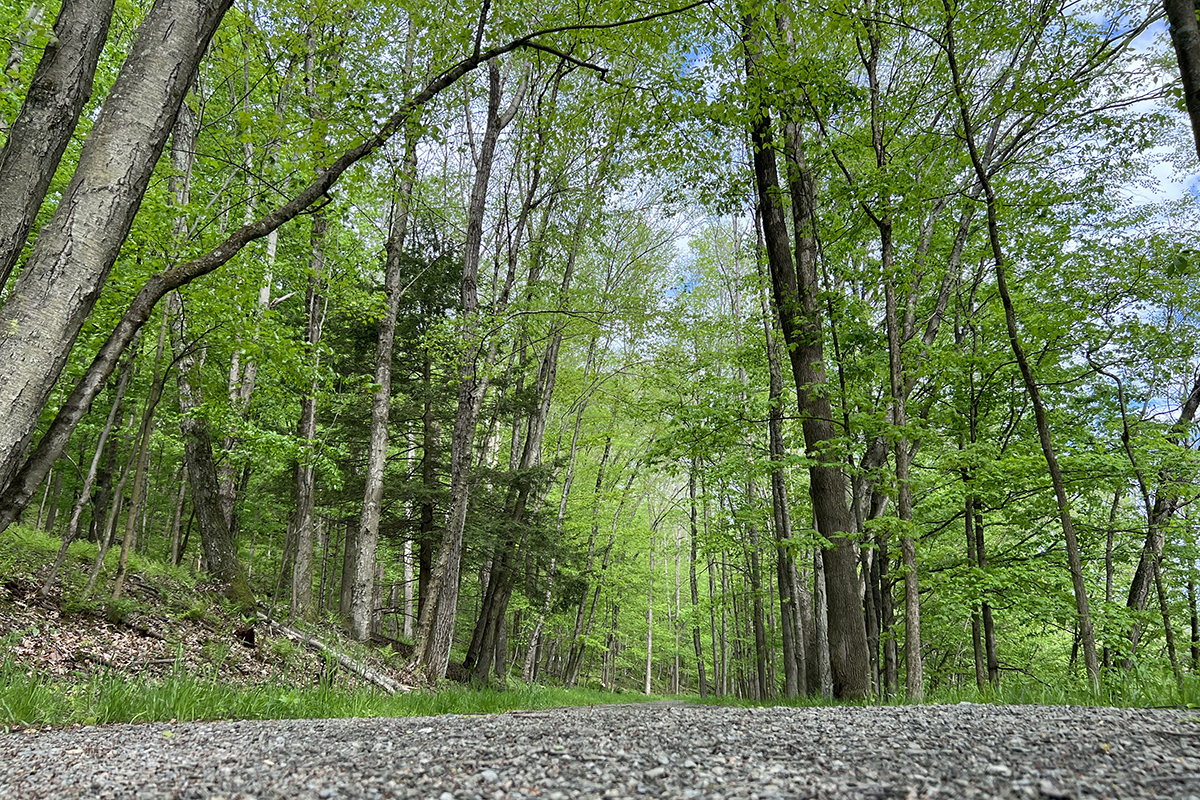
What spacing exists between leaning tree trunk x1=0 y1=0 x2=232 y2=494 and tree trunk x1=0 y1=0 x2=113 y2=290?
0.28m

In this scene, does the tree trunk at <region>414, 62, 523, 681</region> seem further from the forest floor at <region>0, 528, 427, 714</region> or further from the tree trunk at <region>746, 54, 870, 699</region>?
the tree trunk at <region>746, 54, 870, 699</region>

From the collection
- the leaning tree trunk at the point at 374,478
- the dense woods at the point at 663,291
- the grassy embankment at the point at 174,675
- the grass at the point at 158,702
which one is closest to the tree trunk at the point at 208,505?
the dense woods at the point at 663,291

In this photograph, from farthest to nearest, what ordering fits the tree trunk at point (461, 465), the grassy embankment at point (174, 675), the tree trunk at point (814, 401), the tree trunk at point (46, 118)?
the tree trunk at point (461, 465) → the tree trunk at point (814, 401) → the grassy embankment at point (174, 675) → the tree trunk at point (46, 118)

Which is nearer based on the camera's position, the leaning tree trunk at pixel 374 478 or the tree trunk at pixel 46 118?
the tree trunk at pixel 46 118

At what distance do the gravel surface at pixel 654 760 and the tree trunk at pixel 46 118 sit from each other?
225 cm

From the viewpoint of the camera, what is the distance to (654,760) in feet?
6.45

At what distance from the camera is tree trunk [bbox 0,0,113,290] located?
8.86 feet

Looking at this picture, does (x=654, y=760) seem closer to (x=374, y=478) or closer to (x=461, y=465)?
(x=461, y=465)

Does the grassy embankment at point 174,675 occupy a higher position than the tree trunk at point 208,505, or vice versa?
the tree trunk at point 208,505

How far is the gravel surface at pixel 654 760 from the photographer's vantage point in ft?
5.25

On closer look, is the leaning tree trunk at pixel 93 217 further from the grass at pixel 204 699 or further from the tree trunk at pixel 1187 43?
the tree trunk at pixel 1187 43

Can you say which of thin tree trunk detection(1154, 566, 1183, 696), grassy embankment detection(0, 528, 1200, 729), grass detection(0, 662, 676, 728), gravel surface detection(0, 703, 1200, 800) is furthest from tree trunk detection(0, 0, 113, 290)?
thin tree trunk detection(1154, 566, 1183, 696)

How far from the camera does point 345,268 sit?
9398 millimetres

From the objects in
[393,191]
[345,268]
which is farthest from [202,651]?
[345,268]
